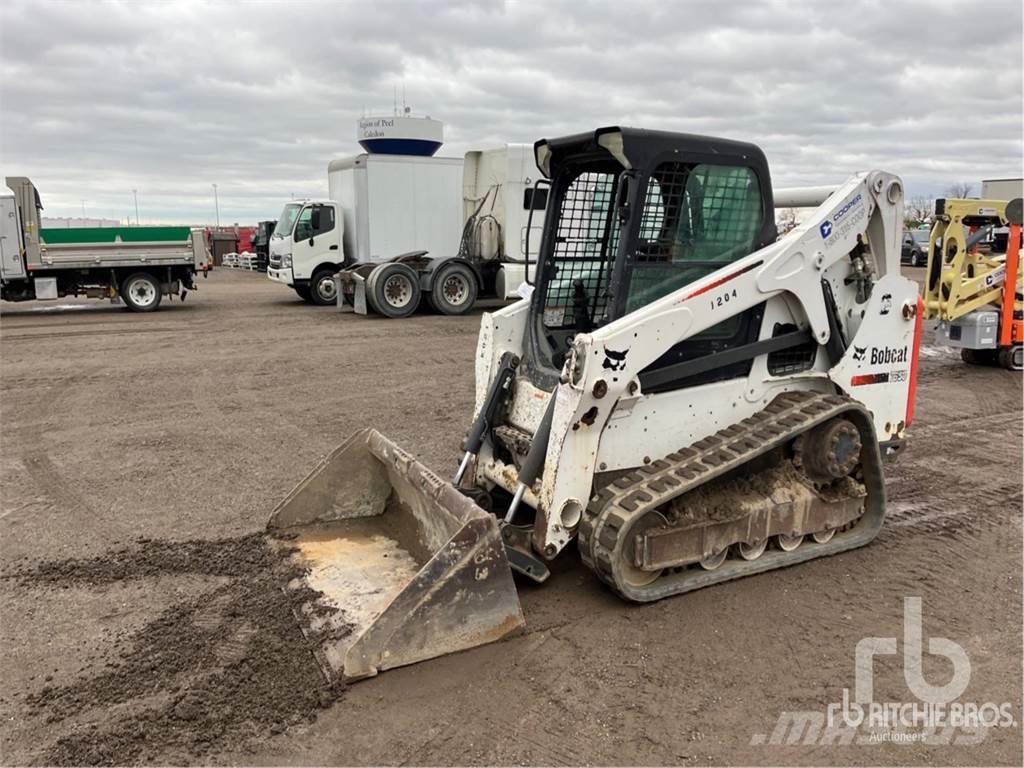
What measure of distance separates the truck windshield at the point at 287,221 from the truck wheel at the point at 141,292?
292 cm

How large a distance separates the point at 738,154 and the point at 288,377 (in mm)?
7247

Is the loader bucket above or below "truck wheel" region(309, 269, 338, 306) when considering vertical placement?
below

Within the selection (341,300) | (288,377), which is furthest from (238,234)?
(288,377)

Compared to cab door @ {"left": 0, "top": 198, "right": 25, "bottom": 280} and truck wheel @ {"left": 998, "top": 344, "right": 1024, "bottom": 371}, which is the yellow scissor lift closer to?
truck wheel @ {"left": 998, "top": 344, "right": 1024, "bottom": 371}

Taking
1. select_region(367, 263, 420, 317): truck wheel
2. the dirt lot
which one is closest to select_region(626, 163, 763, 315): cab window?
the dirt lot

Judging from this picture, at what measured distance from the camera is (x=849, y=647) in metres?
3.91

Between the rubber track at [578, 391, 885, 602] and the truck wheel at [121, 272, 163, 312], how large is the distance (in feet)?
54.4

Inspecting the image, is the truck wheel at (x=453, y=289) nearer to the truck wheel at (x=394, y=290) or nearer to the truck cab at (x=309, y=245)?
the truck wheel at (x=394, y=290)

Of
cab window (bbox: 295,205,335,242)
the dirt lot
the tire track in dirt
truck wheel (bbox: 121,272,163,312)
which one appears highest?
cab window (bbox: 295,205,335,242)

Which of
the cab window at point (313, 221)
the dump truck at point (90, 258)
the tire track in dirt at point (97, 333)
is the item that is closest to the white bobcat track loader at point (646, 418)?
the tire track in dirt at point (97, 333)

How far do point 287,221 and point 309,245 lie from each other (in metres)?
0.81

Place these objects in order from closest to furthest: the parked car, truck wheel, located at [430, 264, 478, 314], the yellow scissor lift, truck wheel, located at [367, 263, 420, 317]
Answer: the yellow scissor lift < truck wheel, located at [367, 263, 420, 317] < truck wheel, located at [430, 264, 478, 314] < the parked car

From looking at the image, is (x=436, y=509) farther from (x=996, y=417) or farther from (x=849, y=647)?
(x=996, y=417)

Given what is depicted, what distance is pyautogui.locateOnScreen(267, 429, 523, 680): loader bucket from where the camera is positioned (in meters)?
3.61
